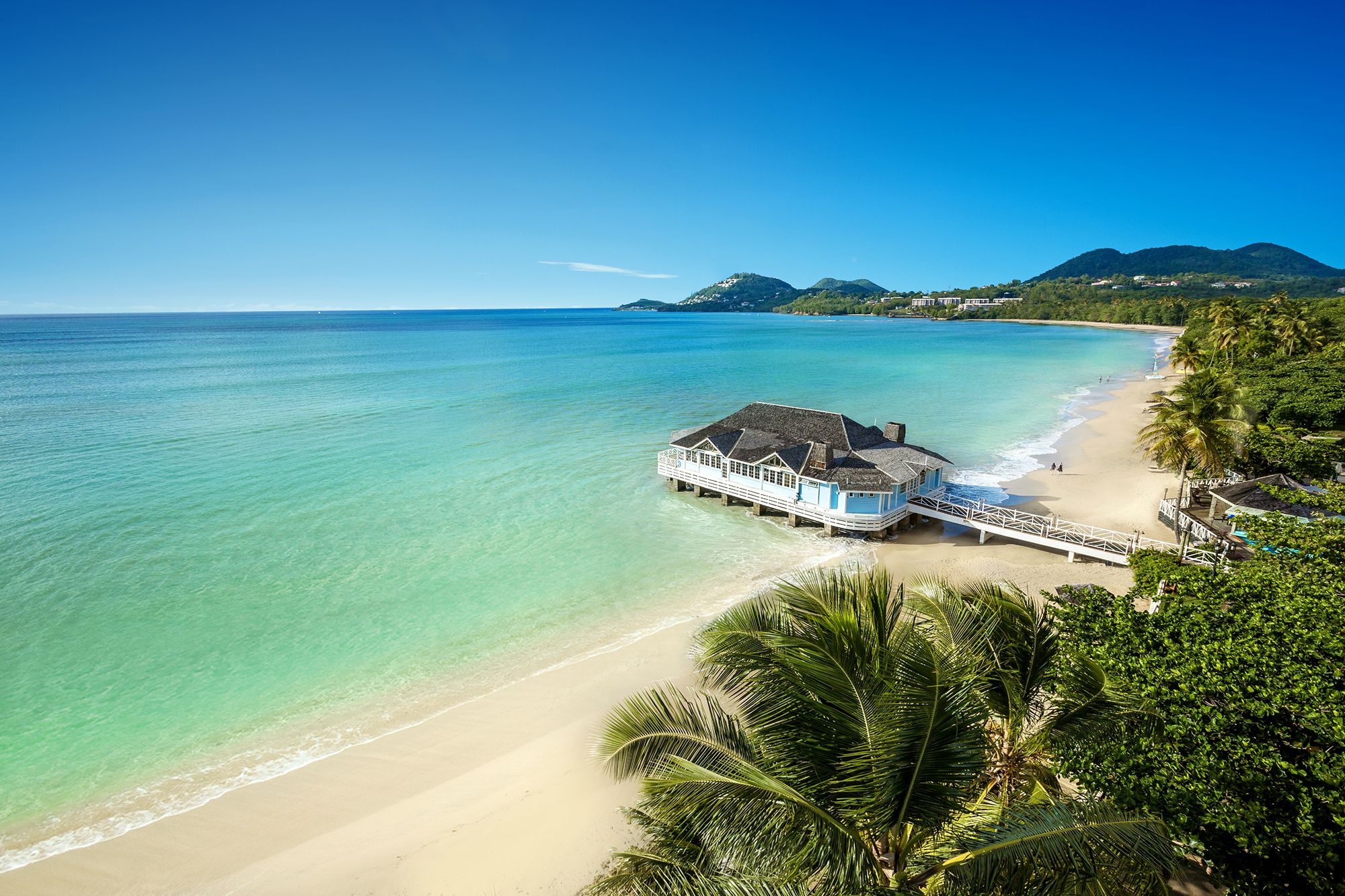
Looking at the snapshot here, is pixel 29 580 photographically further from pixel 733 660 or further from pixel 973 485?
pixel 973 485

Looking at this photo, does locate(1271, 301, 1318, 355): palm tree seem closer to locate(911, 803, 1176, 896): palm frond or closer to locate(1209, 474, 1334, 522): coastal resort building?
locate(1209, 474, 1334, 522): coastal resort building

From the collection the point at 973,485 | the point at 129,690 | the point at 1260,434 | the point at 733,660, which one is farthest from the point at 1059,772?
the point at 973,485

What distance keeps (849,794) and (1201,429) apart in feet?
89.9

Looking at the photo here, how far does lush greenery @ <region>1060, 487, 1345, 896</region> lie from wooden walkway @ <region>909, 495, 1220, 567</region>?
15.5 m

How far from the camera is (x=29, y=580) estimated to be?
22391mm

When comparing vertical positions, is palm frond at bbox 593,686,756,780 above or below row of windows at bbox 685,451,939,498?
above

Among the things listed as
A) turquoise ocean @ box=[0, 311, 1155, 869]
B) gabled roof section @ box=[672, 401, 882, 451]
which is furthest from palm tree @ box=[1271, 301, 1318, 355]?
gabled roof section @ box=[672, 401, 882, 451]

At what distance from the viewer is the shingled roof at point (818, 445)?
87.7ft

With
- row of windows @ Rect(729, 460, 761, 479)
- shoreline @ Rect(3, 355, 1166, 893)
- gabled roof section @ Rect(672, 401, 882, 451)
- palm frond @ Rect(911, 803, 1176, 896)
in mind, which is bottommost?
shoreline @ Rect(3, 355, 1166, 893)

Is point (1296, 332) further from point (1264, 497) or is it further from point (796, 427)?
point (796, 427)

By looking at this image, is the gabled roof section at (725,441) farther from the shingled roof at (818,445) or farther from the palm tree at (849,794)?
the palm tree at (849,794)

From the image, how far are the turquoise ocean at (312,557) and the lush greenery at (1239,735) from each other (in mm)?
14160

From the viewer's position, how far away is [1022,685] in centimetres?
789

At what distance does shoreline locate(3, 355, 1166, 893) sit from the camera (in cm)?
1134
